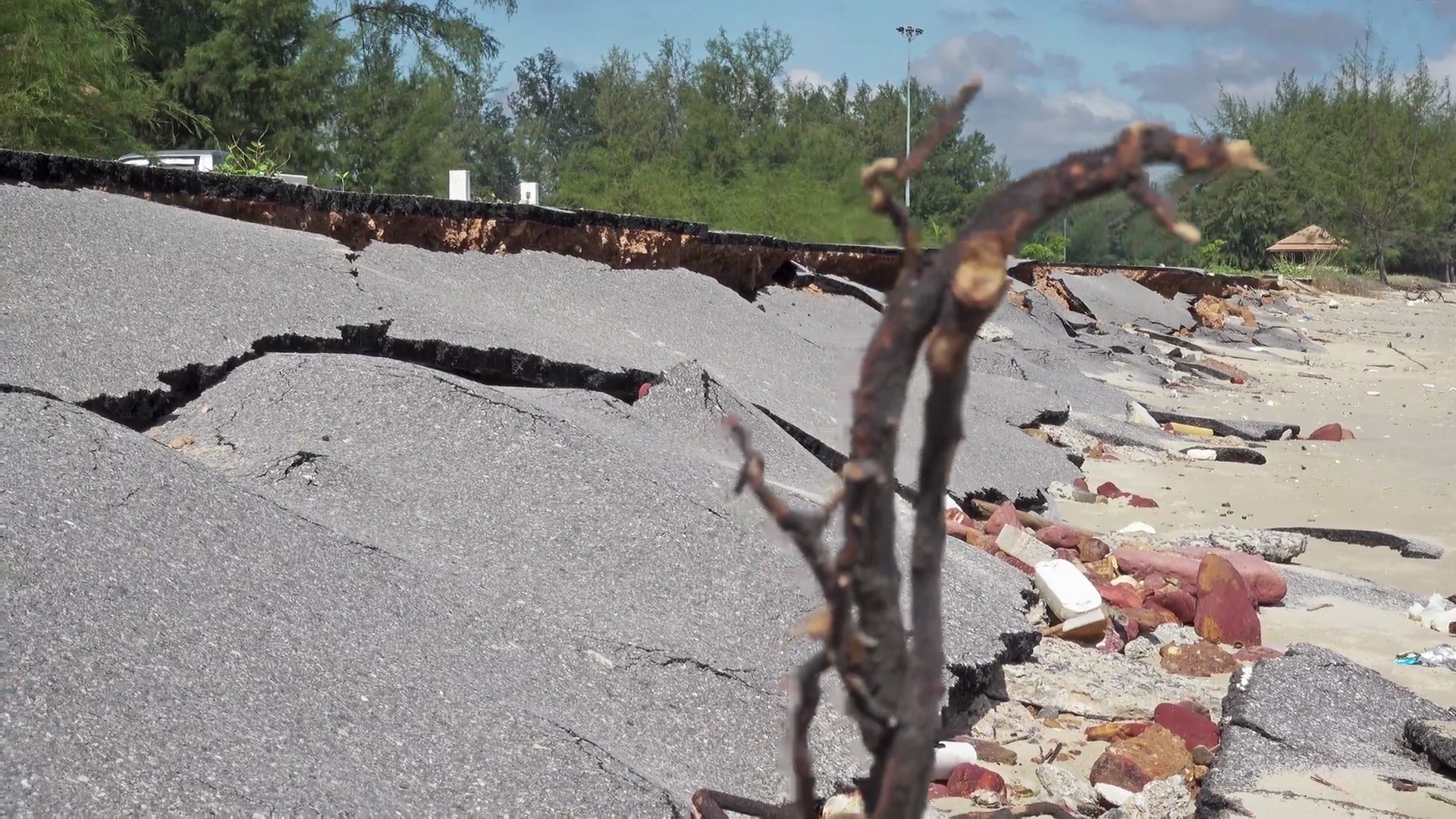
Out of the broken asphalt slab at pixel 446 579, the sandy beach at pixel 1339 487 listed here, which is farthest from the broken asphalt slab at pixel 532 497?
the sandy beach at pixel 1339 487

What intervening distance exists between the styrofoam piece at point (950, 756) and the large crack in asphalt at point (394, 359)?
225 cm

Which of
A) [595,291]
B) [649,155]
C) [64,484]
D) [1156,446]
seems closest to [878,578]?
[64,484]

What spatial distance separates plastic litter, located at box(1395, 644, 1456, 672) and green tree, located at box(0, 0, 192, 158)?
40.3 feet

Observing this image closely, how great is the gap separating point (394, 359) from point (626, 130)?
40029mm

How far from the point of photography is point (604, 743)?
242 centimetres

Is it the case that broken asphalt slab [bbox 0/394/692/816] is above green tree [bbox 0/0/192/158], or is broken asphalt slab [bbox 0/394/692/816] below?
below

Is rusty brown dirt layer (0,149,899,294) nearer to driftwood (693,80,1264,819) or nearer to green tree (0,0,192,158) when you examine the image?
driftwood (693,80,1264,819)

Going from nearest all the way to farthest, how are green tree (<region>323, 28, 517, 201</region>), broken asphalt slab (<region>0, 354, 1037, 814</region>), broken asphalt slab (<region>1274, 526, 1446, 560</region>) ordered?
broken asphalt slab (<region>0, 354, 1037, 814</region>)
broken asphalt slab (<region>1274, 526, 1446, 560</region>)
green tree (<region>323, 28, 517, 201</region>)

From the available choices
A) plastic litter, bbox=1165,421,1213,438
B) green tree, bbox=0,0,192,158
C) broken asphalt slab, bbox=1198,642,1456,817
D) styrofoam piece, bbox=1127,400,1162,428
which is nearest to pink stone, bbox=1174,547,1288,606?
broken asphalt slab, bbox=1198,642,1456,817

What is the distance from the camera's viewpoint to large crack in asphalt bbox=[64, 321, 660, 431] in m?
3.54

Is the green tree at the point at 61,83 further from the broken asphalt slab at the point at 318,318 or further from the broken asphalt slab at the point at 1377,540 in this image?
the broken asphalt slab at the point at 1377,540

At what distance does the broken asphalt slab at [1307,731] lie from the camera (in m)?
2.76

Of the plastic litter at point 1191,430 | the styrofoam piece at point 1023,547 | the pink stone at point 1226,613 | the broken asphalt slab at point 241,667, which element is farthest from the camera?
the plastic litter at point 1191,430

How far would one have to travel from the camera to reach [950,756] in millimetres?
2959
